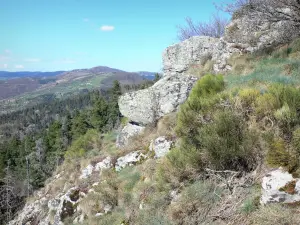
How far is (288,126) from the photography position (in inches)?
167

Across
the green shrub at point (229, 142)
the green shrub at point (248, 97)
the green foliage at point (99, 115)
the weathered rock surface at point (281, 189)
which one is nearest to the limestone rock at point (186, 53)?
the green shrub at point (248, 97)

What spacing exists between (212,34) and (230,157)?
25102mm

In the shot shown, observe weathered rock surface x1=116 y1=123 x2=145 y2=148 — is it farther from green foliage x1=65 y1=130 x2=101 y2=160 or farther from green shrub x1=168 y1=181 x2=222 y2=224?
green shrub x1=168 y1=181 x2=222 y2=224

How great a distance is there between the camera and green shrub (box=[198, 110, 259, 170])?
4543 millimetres

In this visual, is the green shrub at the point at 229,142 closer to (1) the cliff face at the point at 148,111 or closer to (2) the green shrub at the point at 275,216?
(2) the green shrub at the point at 275,216

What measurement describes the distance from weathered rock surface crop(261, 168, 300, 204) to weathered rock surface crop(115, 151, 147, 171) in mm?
7169

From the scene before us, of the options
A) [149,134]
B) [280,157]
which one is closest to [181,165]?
[280,157]

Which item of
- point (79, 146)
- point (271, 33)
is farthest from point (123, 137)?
point (79, 146)

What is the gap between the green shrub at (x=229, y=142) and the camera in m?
4.54

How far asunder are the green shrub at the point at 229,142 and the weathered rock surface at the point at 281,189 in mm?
972

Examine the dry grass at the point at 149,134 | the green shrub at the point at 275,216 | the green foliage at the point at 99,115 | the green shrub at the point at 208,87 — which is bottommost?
the green foliage at the point at 99,115

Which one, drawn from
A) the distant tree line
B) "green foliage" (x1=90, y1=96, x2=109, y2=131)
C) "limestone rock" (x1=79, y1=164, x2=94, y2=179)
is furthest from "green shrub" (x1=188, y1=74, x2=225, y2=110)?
"green foliage" (x1=90, y1=96, x2=109, y2=131)

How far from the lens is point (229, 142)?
4762 mm

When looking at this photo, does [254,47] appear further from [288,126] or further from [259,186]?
[259,186]
